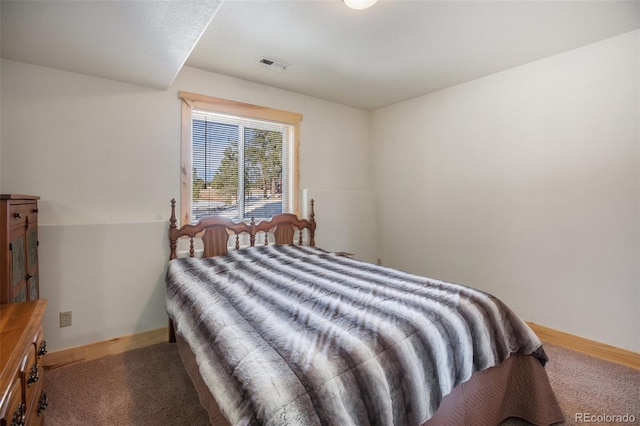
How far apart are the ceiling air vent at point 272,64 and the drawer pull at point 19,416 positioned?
2.66 meters

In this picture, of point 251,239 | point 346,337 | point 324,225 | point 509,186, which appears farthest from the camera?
point 324,225

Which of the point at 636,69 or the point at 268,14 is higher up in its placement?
the point at 268,14

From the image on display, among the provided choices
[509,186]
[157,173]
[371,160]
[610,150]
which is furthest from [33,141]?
[610,150]

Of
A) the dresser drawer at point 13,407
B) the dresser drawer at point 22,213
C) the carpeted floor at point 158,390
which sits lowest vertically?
the carpeted floor at point 158,390

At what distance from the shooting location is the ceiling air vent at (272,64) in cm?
269

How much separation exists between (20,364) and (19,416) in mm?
174

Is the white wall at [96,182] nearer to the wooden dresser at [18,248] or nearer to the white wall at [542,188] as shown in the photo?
the wooden dresser at [18,248]

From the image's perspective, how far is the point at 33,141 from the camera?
2.23 metres

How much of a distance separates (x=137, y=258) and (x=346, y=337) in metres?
2.15

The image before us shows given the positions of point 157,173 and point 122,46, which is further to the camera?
point 157,173

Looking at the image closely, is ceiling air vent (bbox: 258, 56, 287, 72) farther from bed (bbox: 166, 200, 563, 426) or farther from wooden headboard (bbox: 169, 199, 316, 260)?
bed (bbox: 166, 200, 563, 426)

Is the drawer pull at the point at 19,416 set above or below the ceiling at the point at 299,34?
below

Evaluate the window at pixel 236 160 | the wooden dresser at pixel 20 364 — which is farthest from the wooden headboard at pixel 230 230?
the wooden dresser at pixel 20 364

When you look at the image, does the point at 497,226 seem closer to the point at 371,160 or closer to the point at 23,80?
the point at 371,160
